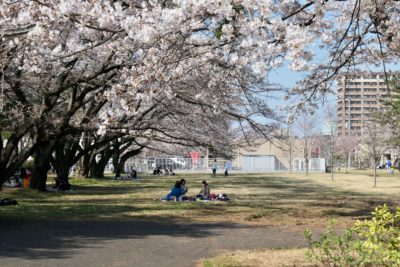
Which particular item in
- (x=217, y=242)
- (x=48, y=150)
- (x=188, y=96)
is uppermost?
(x=188, y=96)

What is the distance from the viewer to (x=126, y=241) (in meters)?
9.38

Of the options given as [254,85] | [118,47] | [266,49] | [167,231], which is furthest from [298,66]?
[254,85]

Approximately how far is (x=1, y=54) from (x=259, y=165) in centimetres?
7010

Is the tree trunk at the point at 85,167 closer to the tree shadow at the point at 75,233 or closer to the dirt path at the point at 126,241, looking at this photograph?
the tree shadow at the point at 75,233

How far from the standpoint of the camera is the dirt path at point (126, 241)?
7.56 meters

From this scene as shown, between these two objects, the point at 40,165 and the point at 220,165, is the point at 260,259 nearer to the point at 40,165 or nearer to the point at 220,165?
the point at 40,165

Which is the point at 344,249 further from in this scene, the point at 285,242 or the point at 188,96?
the point at 188,96

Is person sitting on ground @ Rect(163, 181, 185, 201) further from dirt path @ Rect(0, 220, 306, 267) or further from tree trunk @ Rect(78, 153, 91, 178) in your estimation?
tree trunk @ Rect(78, 153, 91, 178)

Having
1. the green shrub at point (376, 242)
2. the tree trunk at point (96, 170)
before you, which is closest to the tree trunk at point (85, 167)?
the tree trunk at point (96, 170)

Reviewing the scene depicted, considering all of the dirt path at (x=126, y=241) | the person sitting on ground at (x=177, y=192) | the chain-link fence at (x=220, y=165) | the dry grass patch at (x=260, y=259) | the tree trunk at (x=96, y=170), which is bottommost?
the dirt path at (x=126, y=241)

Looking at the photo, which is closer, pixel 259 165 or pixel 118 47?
pixel 118 47

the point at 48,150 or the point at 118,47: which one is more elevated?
the point at 118,47

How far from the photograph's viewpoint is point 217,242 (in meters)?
9.34

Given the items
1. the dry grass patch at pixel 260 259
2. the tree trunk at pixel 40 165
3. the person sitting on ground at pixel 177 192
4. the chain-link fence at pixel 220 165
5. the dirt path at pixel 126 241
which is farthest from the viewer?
the chain-link fence at pixel 220 165
